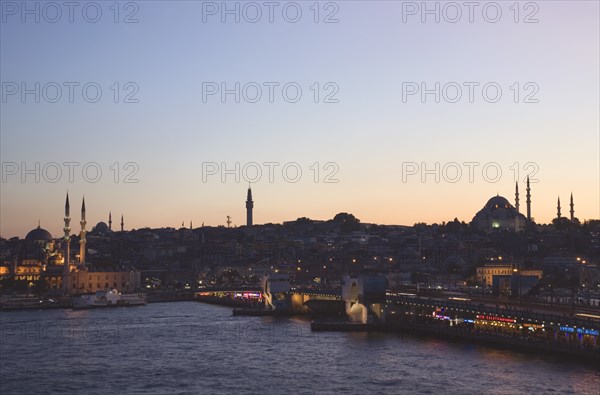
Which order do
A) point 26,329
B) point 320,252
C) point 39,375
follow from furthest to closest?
1. point 320,252
2. point 26,329
3. point 39,375

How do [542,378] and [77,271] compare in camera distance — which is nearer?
[542,378]

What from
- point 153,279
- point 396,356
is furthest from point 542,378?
point 153,279

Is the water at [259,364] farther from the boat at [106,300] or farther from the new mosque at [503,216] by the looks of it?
the new mosque at [503,216]

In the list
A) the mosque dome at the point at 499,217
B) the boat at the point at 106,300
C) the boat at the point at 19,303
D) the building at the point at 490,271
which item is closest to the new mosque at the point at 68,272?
the boat at the point at 19,303

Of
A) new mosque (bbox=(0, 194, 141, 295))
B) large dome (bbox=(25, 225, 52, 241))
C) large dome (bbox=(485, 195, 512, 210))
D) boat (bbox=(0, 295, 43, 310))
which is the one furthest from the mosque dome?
boat (bbox=(0, 295, 43, 310))

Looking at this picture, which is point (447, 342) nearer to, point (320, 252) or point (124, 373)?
point (124, 373)
